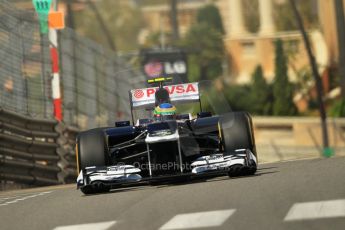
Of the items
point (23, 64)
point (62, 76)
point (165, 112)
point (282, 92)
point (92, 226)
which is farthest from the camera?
point (282, 92)

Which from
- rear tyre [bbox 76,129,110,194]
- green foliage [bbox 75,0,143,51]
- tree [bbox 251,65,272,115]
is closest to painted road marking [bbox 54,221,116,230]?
rear tyre [bbox 76,129,110,194]

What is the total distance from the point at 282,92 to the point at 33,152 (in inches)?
1679

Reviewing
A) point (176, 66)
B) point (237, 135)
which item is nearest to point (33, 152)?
point (237, 135)

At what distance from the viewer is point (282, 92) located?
67.0 metres

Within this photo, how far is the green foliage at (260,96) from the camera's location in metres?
68.7

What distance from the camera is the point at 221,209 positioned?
43.7 ft

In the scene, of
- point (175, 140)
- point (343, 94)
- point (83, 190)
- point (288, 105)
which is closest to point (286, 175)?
point (175, 140)

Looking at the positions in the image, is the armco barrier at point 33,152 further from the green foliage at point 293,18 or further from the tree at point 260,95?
the green foliage at point 293,18

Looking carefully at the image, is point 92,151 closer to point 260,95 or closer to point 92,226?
point 92,226

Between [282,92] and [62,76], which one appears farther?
[282,92]

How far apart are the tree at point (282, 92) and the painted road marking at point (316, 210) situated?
51595mm

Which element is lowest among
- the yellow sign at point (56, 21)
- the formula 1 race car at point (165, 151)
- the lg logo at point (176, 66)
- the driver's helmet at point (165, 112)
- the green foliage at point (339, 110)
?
the formula 1 race car at point (165, 151)

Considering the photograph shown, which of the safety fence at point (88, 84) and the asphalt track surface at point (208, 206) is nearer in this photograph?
the asphalt track surface at point (208, 206)

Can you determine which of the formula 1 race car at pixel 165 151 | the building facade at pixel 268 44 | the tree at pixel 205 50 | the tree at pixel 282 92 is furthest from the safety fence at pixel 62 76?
the tree at pixel 205 50
